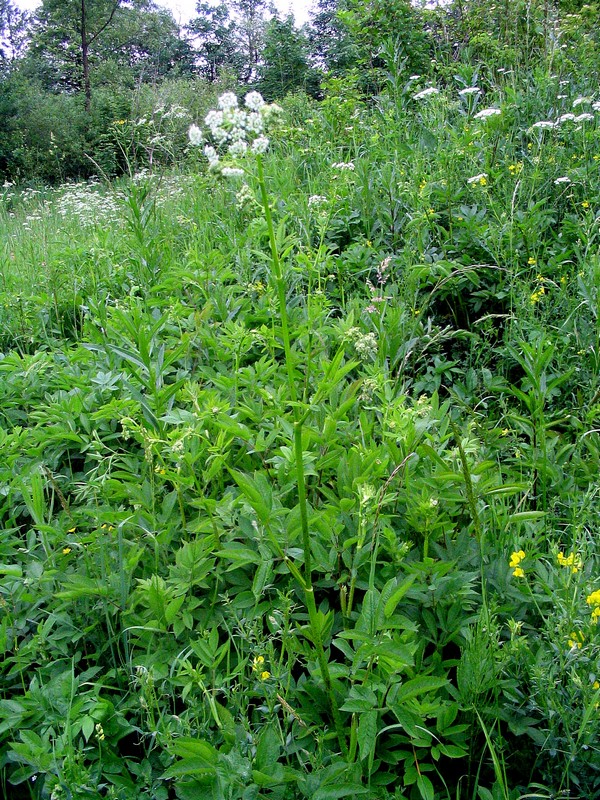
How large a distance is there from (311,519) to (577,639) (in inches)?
26.0

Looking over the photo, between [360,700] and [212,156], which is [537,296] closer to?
[212,156]

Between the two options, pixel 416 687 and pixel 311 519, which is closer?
pixel 416 687

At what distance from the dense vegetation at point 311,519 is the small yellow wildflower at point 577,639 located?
0.01 metres

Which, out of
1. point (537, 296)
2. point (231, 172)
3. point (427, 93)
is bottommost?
point (537, 296)

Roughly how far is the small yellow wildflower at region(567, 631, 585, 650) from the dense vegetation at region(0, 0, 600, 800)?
0.5 inches

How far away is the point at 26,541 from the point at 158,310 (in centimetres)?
137

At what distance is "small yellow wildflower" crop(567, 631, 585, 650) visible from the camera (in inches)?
51.9

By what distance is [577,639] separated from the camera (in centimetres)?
133

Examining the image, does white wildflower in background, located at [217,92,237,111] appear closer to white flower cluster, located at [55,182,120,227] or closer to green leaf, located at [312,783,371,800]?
green leaf, located at [312,783,371,800]

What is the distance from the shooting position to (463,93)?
15.3 ft

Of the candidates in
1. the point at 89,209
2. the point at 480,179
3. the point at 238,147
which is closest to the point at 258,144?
the point at 238,147

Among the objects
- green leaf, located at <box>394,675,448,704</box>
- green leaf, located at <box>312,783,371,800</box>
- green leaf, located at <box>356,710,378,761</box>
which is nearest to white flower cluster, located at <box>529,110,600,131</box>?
green leaf, located at <box>394,675,448,704</box>

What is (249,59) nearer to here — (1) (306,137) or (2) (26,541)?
(1) (306,137)

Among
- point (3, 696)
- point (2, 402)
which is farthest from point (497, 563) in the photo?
point (2, 402)
